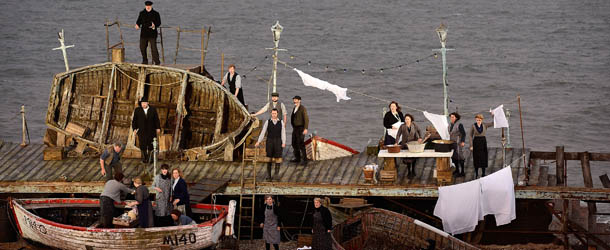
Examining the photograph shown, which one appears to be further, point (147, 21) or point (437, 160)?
point (147, 21)

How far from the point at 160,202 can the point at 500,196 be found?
8.23 m

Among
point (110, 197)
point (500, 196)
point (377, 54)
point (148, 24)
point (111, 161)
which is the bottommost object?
point (110, 197)

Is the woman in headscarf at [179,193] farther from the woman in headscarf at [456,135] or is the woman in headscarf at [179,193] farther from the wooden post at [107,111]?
the woman in headscarf at [456,135]

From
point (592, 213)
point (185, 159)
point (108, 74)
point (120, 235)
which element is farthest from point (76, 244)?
point (592, 213)

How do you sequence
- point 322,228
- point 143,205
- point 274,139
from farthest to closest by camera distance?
point 274,139
point 143,205
point 322,228

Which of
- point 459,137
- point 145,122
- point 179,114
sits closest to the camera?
point 459,137

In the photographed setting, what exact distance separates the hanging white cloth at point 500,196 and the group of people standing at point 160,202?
23.4ft

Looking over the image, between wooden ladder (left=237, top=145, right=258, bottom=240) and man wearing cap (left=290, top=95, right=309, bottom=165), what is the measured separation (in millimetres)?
1194

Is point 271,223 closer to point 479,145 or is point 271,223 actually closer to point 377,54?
point 479,145

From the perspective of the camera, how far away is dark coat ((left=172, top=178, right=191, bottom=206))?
84.0 ft

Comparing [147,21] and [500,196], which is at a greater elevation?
[147,21]

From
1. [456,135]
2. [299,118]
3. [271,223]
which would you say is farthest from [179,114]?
[456,135]

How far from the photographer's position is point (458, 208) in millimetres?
26641

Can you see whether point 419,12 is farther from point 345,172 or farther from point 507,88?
point 345,172
